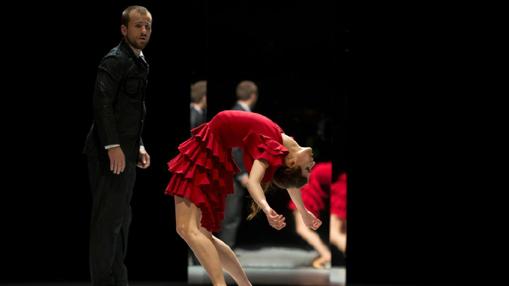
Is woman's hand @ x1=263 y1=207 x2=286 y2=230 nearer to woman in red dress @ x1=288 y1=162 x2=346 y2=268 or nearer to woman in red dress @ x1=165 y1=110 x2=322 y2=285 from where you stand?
woman in red dress @ x1=165 y1=110 x2=322 y2=285

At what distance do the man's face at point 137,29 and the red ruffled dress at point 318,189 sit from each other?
1781 mm

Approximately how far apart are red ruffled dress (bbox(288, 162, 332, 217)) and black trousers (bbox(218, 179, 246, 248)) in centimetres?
32

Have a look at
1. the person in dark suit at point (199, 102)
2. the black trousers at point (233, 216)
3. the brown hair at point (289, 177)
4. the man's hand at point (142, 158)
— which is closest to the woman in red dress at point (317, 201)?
the black trousers at point (233, 216)

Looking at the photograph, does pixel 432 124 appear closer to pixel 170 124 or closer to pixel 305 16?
pixel 305 16

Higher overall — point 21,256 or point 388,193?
point 388,193

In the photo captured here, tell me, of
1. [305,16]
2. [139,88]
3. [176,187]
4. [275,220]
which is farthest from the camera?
[305,16]

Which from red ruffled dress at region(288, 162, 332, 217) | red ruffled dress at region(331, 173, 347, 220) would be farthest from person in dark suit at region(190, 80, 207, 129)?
red ruffled dress at region(331, 173, 347, 220)

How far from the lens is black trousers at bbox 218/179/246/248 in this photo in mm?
6145

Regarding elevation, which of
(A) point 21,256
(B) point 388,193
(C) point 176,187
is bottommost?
(A) point 21,256

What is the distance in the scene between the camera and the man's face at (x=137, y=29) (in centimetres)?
465

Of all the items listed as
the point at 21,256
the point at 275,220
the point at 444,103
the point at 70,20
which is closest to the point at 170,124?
the point at 70,20

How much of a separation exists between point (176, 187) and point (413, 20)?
8.12 feet

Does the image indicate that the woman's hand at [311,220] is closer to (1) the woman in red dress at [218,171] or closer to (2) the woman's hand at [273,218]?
(1) the woman in red dress at [218,171]

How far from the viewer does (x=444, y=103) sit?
6164 mm
